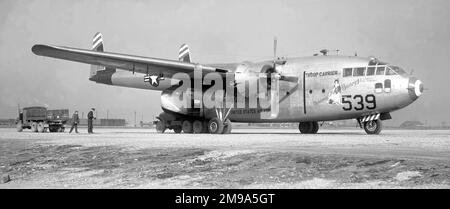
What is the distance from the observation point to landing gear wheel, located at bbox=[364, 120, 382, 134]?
80.7 feet

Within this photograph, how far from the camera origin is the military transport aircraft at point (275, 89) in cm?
2417

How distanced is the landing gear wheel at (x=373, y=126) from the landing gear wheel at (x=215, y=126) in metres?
8.22

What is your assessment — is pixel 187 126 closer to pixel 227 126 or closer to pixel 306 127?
pixel 227 126

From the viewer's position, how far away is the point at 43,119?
130 ft

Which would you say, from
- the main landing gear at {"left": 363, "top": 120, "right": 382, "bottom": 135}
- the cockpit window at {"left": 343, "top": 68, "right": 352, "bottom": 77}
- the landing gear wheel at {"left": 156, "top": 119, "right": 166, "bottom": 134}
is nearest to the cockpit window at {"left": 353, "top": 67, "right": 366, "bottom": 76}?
the cockpit window at {"left": 343, "top": 68, "right": 352, "bottom": 77}

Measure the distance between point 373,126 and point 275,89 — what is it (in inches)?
223

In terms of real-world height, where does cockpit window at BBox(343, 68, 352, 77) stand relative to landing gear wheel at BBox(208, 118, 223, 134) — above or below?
above

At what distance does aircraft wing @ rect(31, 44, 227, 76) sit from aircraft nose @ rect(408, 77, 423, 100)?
10107mm

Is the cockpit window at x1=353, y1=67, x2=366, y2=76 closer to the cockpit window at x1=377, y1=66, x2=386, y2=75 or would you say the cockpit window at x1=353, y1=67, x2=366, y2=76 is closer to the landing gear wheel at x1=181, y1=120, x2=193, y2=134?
the cockpit window at x1=377, y1=66, x2=386, y2=75

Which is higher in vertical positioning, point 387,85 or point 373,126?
point 387,85

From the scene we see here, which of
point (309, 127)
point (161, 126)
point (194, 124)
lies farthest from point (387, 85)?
point (161, 126)

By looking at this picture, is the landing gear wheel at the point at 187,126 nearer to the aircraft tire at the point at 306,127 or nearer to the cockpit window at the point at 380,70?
the aircraft tire at the point at 306,127
